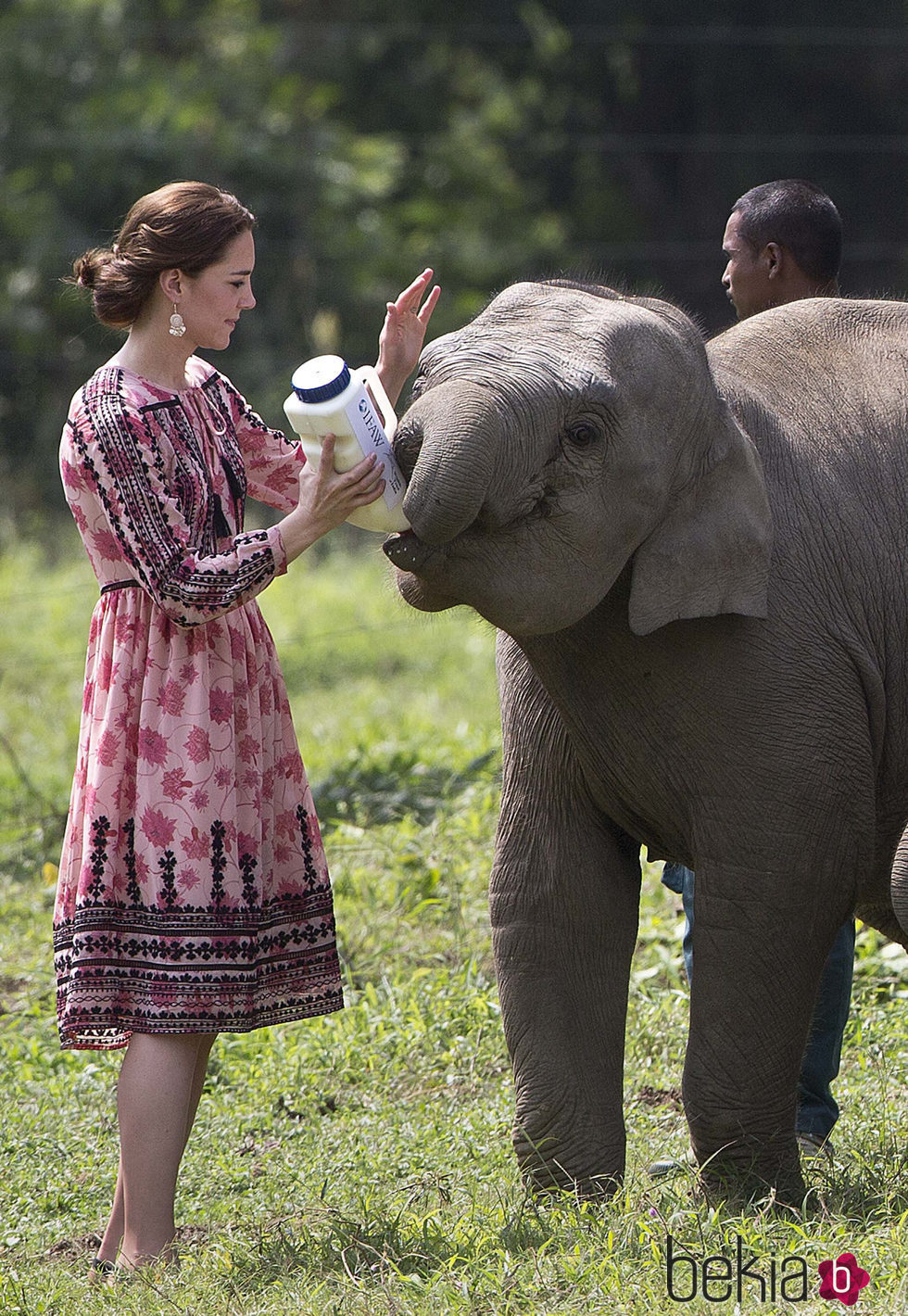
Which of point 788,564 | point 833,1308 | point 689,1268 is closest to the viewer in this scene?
point 833,1308

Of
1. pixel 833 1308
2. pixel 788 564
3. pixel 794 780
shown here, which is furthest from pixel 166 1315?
pixel 788 564

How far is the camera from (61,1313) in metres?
3.18

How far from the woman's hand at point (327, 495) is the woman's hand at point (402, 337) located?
0.48 m

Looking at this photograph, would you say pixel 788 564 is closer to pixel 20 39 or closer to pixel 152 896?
pixel 152 896

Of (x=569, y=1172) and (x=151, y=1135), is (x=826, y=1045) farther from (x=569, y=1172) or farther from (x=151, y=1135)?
(x=151, y=1135)

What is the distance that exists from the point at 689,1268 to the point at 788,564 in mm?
1198

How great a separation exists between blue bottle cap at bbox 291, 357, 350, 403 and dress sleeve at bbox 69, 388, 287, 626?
359mm

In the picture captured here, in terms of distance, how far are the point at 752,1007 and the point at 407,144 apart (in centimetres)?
1898

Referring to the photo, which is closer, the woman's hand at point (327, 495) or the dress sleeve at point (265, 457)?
the woman's hand at point (327, 495)

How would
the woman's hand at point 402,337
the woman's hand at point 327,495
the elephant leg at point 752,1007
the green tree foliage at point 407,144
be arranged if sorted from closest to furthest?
1. the woman's hand at point 327,495
2. the elephant leg at point 752,1007
3. the woman's hand at point 402,337
4. the green tree foliage at point 407,144

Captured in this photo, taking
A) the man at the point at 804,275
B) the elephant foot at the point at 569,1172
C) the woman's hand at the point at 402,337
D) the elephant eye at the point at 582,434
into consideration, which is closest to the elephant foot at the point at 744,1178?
the elephant foot at the point at 569,1172

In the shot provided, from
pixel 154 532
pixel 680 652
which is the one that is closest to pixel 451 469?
pixel 680 652

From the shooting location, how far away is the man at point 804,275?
392 centimetres

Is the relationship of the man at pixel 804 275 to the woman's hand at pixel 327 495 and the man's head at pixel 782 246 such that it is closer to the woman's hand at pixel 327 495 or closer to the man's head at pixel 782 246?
the man's head at pixel 782 246
